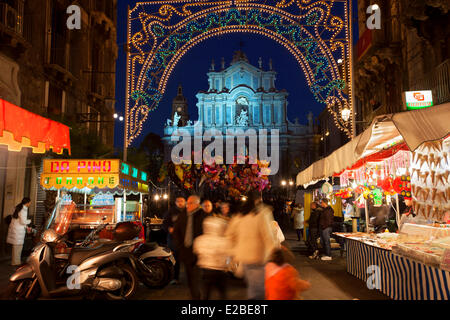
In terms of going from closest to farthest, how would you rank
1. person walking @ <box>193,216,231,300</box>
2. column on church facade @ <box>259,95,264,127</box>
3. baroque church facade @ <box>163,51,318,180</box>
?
1. person walking @ <box>193,216,231,300</box>
2. baroque church facade @ <box>163,51,318,180</box>
3. column on church facade @ <box>259,95,264,127</box>

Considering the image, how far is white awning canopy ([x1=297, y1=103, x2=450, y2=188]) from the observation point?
434 centimetres

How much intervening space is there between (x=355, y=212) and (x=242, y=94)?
37494mm

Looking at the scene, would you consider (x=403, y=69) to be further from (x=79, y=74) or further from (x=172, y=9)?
(x=79, y=74)

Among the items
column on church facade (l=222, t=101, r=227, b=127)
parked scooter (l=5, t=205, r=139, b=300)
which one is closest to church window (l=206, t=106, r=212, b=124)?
column on church facade (l=222, t=101, r=227, b=127)

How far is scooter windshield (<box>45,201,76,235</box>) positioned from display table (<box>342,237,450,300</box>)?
5393 millimetres

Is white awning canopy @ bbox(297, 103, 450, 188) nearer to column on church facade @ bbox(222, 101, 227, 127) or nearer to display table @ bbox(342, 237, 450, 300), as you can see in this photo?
display table @ bbox(342, 237, 450, 300)

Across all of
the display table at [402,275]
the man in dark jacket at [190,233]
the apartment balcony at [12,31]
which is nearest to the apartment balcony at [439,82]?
the display table at [402,275]

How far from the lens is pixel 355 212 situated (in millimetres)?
15797

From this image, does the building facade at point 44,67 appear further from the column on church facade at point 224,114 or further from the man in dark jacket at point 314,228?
the column on church facade at point 224,114

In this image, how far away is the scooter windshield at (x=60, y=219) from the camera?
6312 mm

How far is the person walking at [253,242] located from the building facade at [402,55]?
863cm

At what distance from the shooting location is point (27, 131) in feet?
19.5

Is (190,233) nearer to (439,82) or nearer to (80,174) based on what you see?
(80,174)
